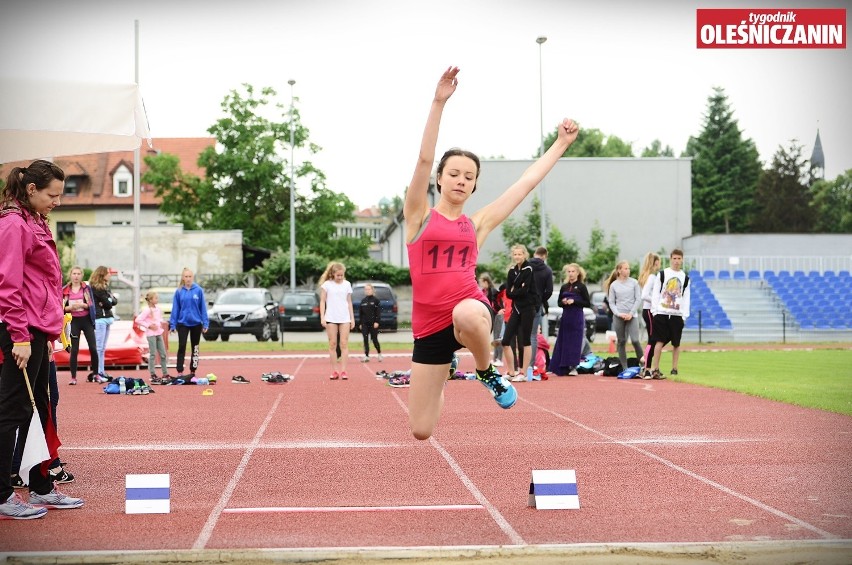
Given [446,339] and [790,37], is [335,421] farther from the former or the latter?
[790,37]

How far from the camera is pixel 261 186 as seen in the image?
62594mm

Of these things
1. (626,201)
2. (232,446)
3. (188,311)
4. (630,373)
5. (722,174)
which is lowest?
(630,373)

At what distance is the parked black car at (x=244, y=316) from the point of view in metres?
33.0

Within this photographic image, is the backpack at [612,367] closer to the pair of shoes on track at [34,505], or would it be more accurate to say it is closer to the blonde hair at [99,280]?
the blonde hair at [99,280]

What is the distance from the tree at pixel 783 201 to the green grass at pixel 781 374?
5931 centimetres

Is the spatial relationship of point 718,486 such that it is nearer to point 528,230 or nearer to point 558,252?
point 558,252

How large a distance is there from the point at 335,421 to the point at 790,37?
7.15 metres

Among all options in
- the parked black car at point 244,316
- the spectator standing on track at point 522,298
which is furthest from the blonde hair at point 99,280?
the parked black car at point 244,316

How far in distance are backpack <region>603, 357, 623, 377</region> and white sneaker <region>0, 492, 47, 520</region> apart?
13.6 meters

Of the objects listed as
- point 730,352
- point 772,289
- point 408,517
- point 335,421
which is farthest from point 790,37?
point 772,289

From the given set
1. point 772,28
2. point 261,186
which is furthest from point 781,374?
point 261,186

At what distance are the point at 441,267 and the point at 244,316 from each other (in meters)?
27.6

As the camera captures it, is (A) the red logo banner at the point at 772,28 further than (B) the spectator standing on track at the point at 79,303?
No

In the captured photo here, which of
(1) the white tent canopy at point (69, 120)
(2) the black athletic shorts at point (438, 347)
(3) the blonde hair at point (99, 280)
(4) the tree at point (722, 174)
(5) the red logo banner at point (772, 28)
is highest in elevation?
(4) the tree at point (722, 174)
